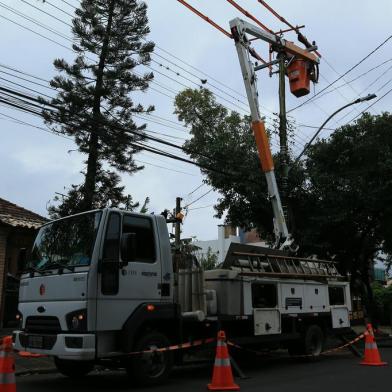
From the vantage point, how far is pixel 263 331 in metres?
9.97

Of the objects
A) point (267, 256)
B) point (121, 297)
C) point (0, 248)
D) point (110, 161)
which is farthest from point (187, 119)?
point (121, 297)

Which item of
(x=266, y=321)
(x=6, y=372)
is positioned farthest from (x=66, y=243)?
(x=266, y=321)

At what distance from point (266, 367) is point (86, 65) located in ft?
39.6

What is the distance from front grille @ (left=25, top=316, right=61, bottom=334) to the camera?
7746 mm

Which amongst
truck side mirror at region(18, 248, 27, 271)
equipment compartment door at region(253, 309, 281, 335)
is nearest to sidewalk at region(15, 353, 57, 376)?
truck side mirror at region(18, 248, 27, 271)

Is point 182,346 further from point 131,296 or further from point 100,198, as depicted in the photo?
point 100,198

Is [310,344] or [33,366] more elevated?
[310,344]

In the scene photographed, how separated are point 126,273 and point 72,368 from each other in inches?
88.3

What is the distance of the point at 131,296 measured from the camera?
8148 mm

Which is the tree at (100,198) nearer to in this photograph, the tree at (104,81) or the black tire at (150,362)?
the tree at (104,81)

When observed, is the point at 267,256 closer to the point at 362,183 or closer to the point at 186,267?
the point at 186,267

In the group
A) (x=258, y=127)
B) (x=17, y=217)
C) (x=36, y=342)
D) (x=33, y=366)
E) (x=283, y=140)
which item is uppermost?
(x=283, y=140)

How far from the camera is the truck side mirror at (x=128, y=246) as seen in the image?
7.83 metres

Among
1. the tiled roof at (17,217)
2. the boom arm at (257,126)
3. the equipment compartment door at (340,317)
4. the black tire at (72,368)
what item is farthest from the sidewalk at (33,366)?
the equipment compartment door at (340,317)
